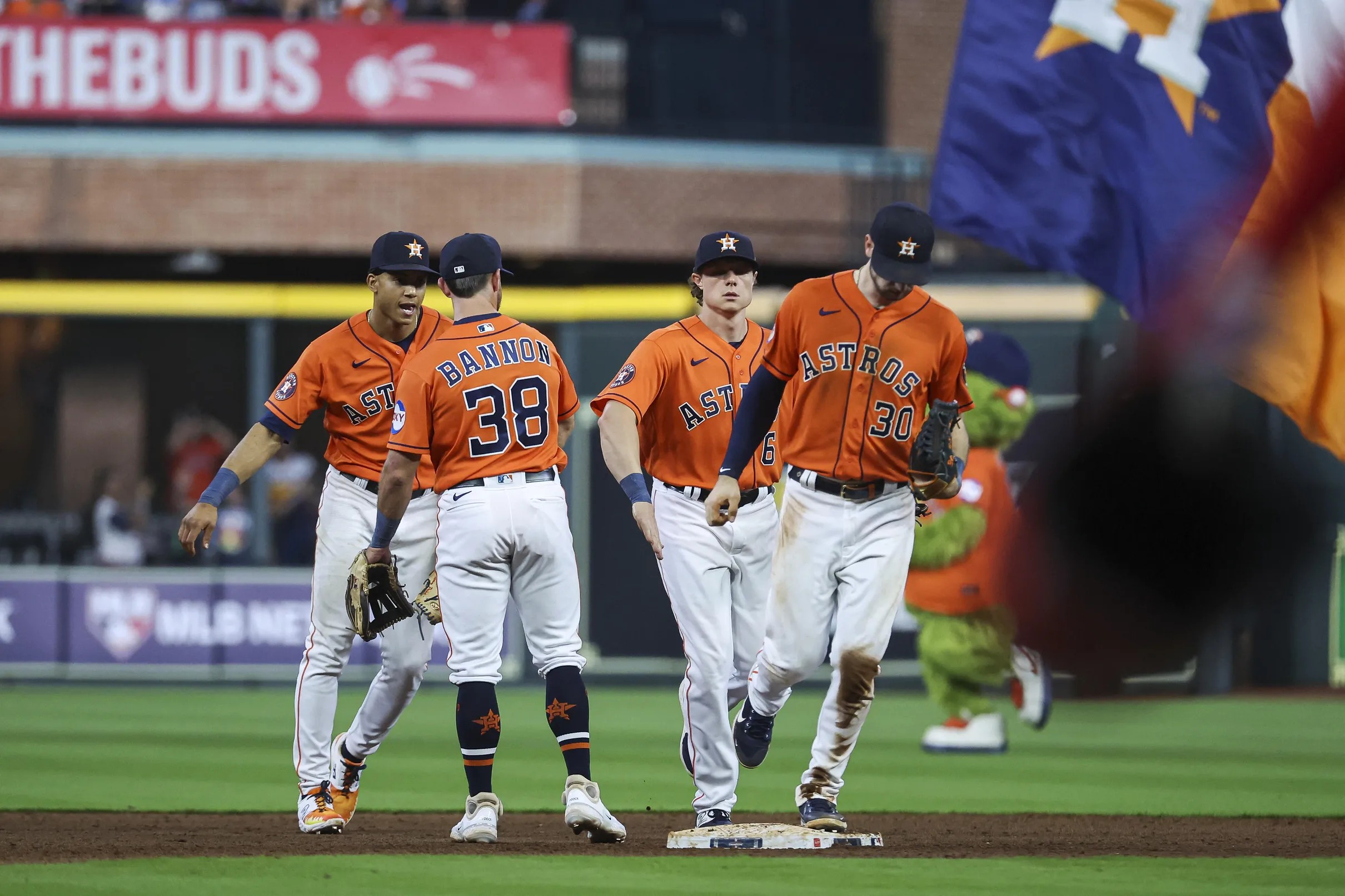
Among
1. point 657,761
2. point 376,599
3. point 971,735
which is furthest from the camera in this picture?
point 971,735

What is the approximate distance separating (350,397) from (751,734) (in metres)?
2.16

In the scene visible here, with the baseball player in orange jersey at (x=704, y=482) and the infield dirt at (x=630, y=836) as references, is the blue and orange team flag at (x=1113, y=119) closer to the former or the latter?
the baseball player in orange jersey at (x=704, y=482)

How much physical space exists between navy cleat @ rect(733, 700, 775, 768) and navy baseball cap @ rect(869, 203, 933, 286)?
1950mm

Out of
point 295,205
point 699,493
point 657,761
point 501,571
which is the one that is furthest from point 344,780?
point 295,205

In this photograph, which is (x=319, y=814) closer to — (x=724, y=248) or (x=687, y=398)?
(x=687, y=398)

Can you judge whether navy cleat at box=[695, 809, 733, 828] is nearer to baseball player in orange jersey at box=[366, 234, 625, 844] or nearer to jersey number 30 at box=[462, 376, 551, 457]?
baseball player in orange jersey at box=[366, 234, 625, 844]

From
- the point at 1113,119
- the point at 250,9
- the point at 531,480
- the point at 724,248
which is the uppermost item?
the point at 250,9

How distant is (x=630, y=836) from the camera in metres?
7.39

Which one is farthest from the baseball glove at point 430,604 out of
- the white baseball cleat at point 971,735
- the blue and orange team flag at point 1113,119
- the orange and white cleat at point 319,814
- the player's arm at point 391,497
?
the white baseball cleat at point 971,735

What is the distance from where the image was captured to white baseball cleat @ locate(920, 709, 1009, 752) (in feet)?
37.9

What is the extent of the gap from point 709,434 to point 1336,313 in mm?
3380

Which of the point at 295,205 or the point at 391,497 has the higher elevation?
the point at 295,205

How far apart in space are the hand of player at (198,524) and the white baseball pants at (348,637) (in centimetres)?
44

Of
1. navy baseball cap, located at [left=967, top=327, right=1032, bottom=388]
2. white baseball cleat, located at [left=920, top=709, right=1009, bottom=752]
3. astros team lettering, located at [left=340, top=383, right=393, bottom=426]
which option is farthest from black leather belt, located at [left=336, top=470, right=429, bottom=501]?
navy baseball cap, located at [left=967, top=327, right=1032, bottom=388]
